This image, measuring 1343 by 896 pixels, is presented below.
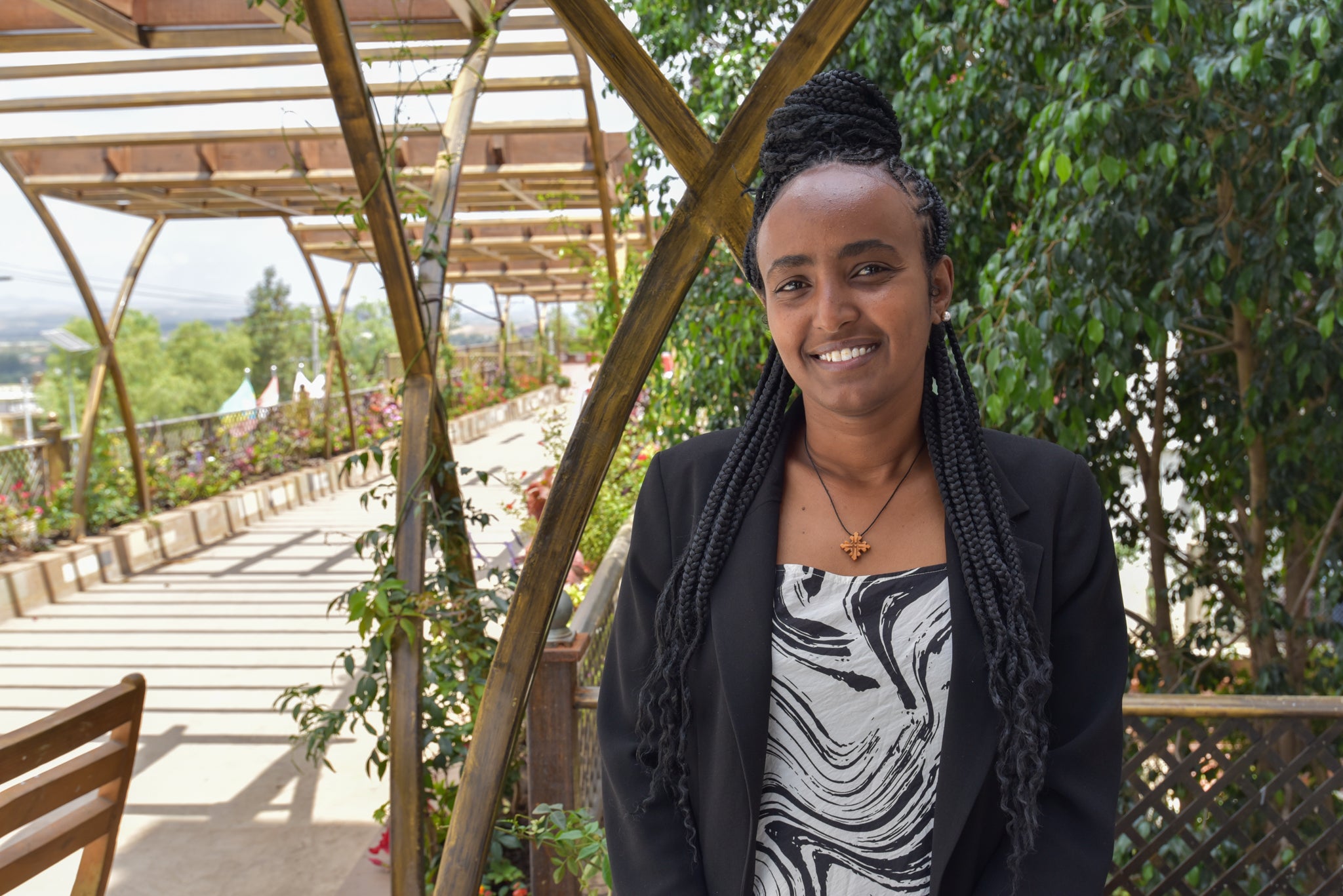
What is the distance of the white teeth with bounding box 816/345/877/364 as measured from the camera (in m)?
1.07

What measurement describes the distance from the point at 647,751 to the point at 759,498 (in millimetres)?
318

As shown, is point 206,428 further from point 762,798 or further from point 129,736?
point 762,798


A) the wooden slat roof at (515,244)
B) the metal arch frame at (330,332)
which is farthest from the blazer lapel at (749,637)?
the metal arch frame at (330,332)

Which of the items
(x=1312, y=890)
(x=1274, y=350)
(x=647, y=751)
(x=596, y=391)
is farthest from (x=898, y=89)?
(x=647, y=751)

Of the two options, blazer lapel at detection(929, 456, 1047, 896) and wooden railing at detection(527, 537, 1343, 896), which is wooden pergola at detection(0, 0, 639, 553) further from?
blazer lapel at detection(929, 456, 1047, 896)

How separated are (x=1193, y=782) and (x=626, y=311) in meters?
1.63

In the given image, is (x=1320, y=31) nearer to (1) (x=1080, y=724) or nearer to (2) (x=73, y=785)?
(1) (x=1080, y=724)

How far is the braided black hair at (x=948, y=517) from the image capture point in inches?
41.0

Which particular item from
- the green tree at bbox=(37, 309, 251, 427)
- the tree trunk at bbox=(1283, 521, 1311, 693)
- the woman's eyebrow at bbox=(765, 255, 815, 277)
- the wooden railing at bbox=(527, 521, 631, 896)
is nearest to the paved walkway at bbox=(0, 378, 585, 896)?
the wooden railing at bbox=(527, 521, 631, 896)

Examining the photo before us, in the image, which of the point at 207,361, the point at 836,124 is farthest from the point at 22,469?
the point at 207,361

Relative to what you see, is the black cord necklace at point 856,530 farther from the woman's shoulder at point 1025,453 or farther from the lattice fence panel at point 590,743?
the lattice fence panel at point 590,743

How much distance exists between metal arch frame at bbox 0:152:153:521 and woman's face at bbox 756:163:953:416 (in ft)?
24.1

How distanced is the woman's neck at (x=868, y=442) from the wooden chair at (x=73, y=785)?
153cm

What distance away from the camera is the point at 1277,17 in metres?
1.89
